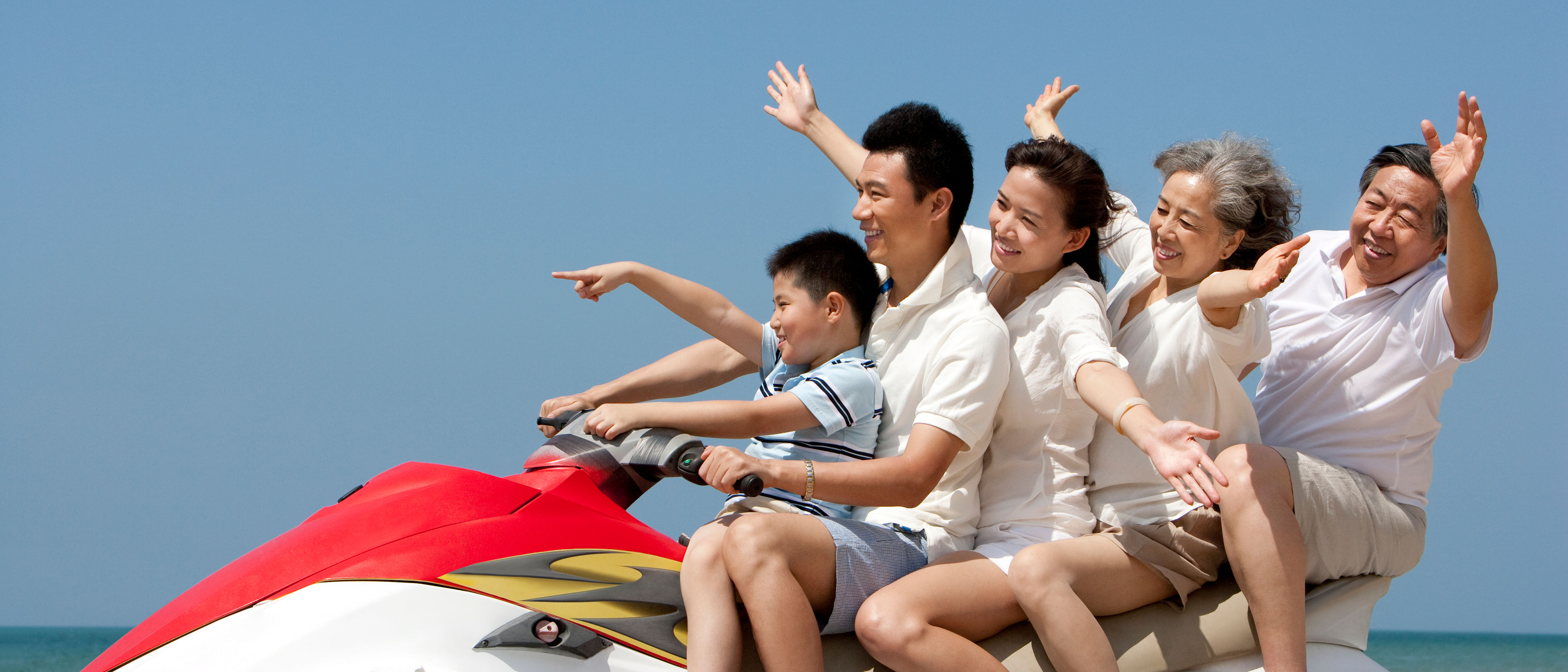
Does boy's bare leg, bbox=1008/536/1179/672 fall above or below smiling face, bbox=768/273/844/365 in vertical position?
below

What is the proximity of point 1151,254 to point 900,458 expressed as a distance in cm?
114

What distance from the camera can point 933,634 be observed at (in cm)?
254

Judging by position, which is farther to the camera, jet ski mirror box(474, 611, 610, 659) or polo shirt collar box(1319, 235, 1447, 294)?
polo shirt collar box(1319, 235, 1447, 294)

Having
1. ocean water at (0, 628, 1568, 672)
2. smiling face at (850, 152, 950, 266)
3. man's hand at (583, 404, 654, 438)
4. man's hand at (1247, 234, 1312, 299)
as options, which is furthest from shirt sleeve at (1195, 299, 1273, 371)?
ocean water at (0, 628, 1568, 672)

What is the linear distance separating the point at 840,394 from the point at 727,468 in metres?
0.41

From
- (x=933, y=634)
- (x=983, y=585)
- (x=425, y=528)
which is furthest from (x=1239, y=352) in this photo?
(x=425, y=528)

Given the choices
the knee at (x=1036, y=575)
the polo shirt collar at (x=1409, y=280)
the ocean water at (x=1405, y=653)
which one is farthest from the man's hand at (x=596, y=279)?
the ocean water at (x=1405, y=653)

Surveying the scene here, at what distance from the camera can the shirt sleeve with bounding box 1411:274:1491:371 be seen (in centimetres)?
288

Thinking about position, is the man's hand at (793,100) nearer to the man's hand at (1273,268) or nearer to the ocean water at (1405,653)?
the man's hand at (1273,268)

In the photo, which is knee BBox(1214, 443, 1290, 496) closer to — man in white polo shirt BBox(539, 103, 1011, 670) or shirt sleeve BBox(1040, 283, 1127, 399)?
shirt sleeve BBox(1040, 283, 1127, 399)

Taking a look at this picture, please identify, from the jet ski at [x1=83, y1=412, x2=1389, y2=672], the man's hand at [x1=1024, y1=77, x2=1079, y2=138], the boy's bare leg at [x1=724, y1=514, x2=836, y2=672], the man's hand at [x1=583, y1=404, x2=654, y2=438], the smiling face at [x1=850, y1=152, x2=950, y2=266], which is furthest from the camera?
the man's hand at [x1=1024, y1=77, x2=1079, y2=138]

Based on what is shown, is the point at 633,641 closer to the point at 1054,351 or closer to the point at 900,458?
the point at 900,458

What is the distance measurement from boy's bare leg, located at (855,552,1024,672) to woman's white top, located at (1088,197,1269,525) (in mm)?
429

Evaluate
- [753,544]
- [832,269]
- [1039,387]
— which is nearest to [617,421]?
[753,544]
